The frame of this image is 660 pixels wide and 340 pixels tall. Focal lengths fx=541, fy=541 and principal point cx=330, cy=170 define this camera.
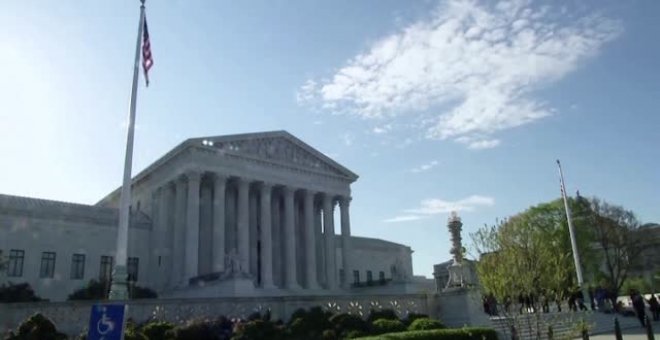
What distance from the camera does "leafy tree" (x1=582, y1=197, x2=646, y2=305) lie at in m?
51.0

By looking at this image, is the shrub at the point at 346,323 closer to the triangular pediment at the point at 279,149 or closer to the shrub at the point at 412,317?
the shrub at the point at 412,317

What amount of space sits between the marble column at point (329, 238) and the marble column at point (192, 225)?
623 inches

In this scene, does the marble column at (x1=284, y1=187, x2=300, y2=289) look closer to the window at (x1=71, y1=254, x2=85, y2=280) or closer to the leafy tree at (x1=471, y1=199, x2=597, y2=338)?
the window at (x1=71, y1=254, x2=85, y2=280)

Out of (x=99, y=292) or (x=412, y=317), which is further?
(x=99, y=292)

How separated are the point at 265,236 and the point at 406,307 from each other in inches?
971

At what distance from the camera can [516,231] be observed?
51.6 feet

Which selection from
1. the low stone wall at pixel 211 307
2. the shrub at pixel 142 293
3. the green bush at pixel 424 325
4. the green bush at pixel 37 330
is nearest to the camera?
the green bush at pixel 37 330

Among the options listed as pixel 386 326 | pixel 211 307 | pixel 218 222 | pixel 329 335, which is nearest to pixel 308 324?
pixel 329 335

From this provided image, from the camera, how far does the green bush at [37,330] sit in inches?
763

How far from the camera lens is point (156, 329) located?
21562 millimetres

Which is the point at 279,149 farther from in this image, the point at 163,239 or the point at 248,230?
the point at 163,239

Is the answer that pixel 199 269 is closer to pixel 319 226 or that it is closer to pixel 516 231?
pixel 319 226

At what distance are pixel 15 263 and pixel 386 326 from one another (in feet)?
110

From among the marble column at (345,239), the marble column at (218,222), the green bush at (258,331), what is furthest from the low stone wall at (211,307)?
the marble column at (345,239)
